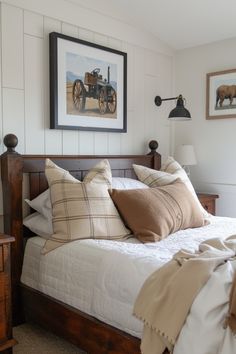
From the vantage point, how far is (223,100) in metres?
3.41

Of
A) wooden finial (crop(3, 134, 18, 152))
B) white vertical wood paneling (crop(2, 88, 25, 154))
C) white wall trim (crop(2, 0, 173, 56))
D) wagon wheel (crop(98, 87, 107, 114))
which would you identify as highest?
white wall trim (crop(2, 0, 173, 56))

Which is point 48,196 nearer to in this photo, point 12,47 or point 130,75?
point 12,47

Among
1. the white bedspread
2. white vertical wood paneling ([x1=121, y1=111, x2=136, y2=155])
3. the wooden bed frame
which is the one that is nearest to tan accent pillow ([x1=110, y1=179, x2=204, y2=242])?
the white bedspread

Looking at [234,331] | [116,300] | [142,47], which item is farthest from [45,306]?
[142,47]

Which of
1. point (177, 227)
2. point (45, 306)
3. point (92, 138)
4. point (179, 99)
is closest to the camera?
point (45, 306)

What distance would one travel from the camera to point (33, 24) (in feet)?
8.29

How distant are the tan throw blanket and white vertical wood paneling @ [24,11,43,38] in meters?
1.84

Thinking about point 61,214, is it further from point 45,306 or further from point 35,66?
point 35,66

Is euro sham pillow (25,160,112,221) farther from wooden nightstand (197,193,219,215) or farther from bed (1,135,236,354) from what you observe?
wooden nightstand (197,193,219,215)

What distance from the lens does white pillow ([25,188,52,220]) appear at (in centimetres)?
230

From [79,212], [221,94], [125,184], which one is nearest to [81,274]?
[79,212]

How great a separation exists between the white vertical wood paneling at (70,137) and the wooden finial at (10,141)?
51 centimetres

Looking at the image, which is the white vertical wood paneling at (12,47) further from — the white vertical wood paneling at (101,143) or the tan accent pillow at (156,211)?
the tan accent pillow at (156,211)

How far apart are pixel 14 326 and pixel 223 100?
2.57 metres
